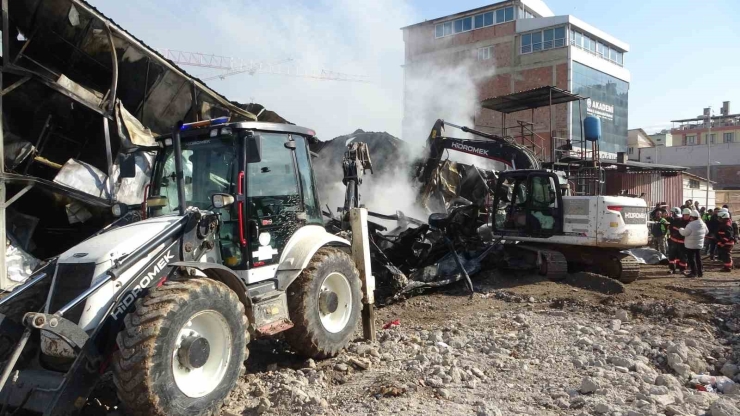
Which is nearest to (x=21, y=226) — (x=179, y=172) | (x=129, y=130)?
(x=129, y=130)

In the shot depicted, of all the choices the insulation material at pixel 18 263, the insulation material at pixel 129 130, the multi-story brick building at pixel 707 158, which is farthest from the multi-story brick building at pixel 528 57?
the insulation material at pixel 18 263

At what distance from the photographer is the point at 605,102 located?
41188mm

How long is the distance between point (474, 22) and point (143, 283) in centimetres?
4034

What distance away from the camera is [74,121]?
31.5 ft

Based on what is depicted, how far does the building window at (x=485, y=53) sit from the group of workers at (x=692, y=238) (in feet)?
90.8

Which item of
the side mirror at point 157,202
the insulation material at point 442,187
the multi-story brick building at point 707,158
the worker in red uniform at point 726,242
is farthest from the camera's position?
the multi-story brick building at point 707,158

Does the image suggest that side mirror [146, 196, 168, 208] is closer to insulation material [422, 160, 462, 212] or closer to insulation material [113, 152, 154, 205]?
insulation material [113, 152, 154, 205]

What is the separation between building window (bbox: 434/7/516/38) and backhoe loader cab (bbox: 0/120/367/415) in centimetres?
3746

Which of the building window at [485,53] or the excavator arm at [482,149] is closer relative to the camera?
the excavator arm at [482,149]

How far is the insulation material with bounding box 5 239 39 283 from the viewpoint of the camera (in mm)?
7914

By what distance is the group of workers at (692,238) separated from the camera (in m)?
11.6

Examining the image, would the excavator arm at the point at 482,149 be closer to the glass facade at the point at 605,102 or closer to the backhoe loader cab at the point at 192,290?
the backhoe loader cab at the point at 192,290

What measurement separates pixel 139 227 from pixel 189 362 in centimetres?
120

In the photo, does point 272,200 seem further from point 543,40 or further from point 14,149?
point 543,40
